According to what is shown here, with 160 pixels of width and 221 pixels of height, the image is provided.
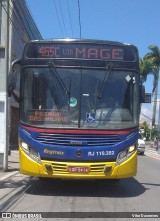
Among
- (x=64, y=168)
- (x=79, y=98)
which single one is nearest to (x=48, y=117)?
(x=79, y=98)

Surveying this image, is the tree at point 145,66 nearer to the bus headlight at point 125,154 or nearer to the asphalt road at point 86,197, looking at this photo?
the asphalt road at point 86,197

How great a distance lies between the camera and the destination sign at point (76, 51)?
37.0 feet

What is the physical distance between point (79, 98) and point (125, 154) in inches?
66.1

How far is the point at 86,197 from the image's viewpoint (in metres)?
10.8

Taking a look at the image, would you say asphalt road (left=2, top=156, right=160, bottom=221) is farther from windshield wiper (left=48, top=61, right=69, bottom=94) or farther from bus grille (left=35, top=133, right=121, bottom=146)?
windshield wiper (left=48, top=61, right=69, bottom=94)

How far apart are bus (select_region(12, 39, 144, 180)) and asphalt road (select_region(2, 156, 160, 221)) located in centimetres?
55

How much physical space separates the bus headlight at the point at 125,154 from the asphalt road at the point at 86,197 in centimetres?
88

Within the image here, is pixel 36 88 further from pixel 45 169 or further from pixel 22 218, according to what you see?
pixel 22 218

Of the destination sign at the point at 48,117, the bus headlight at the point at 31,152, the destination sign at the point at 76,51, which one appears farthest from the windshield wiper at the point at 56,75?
the bus headlight at the point at 31,152

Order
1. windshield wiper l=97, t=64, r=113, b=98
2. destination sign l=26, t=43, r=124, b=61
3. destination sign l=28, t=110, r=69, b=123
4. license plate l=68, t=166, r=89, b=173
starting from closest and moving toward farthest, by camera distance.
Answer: license plate l=68, t=166, r=89, b=173 → destination sign l=28, t=110, r=69, b=123 → windshield wiper l=97, t=64, r=113, b=98 → destination sign l=26, t=43, r=124, b=61

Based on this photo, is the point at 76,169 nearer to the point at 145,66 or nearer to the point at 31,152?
the point at 31,152

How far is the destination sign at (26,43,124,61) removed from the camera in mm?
11281

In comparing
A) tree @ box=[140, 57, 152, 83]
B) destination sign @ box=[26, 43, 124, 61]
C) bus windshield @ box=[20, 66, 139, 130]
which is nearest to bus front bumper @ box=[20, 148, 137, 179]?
bus windshield @ box=[20, 66, 139, 130]

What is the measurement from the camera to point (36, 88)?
437 inches
